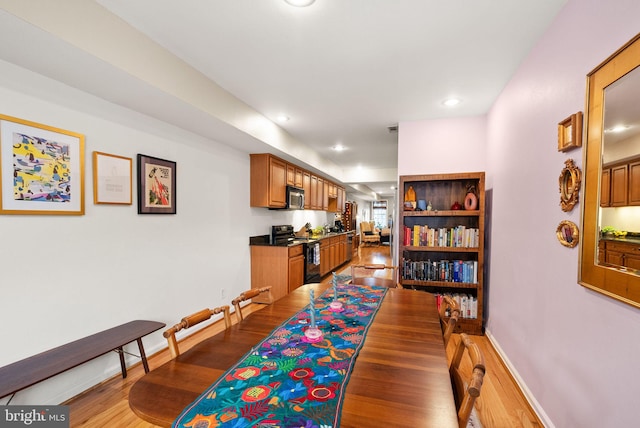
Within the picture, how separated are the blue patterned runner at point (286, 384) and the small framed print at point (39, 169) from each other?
1.81m

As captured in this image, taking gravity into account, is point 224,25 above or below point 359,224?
above

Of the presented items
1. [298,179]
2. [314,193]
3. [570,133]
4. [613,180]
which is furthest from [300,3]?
[314,193]

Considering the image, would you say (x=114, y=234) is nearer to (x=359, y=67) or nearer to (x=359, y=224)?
(x=359, y=67)

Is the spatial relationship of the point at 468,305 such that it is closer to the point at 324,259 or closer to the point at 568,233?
the point at 568,233

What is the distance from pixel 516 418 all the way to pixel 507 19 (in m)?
2.52

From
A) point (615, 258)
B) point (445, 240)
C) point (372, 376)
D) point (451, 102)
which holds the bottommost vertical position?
point (372, 376)

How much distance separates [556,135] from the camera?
5.61 feet

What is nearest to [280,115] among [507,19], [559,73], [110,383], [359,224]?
[507,19]

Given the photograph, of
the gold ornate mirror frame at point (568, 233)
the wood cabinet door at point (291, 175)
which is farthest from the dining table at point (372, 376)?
the wood cabinet door at point (291, 175)

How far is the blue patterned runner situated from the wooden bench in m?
1.39

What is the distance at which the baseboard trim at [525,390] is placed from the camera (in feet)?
5.61

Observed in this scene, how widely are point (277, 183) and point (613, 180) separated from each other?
3700 mm

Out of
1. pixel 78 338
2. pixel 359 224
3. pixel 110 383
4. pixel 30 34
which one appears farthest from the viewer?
pixel 359 224

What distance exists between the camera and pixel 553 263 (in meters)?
1.71
